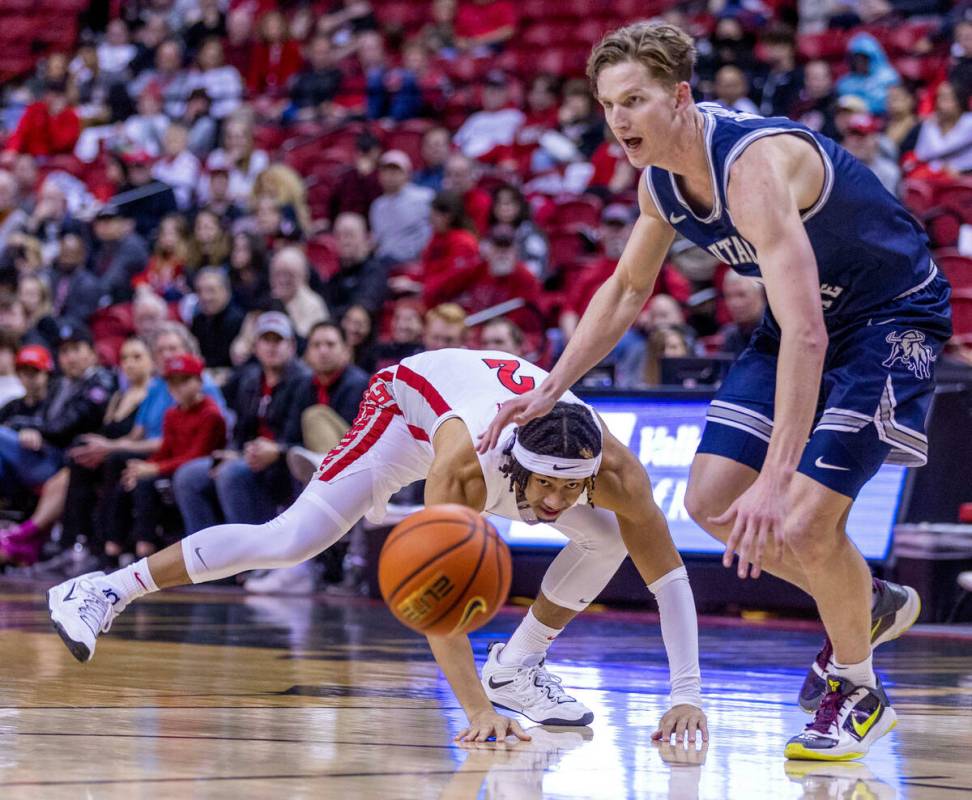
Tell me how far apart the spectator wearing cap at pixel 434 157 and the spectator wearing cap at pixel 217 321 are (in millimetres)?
2508

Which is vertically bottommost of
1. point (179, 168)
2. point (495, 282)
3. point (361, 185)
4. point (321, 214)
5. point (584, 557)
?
point (179, 168)

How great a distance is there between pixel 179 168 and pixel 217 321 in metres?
4.56

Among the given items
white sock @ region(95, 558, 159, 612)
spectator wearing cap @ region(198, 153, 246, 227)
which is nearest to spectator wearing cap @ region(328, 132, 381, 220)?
spectator wearing cap @ region(198, 153, 246, 227)

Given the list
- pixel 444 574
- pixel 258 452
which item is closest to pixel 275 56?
pixel 258 452

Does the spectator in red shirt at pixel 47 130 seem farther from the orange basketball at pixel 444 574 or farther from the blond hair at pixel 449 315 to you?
the orange basketball at pixel 444 574

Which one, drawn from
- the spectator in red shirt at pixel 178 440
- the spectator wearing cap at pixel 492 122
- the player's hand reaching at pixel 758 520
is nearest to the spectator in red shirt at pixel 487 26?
the spectator wearing cap at pixel 492 122

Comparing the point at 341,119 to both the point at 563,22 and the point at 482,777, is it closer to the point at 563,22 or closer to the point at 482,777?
the point at 563,22

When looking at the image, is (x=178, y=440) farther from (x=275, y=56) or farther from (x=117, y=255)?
(x=275, y=56)

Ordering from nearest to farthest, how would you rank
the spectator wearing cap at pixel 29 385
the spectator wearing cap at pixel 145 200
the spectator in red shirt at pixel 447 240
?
the spectator wearing cap at pixel 29 385, the spectator in red shirt at pixel 447 240, the spectator wearing cap at pixel 145 200

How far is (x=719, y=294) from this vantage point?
983cm

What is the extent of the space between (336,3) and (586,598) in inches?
558

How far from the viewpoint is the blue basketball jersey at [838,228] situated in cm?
380

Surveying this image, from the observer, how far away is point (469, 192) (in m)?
12.0

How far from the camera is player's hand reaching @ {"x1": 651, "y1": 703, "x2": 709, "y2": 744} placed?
3.88m
